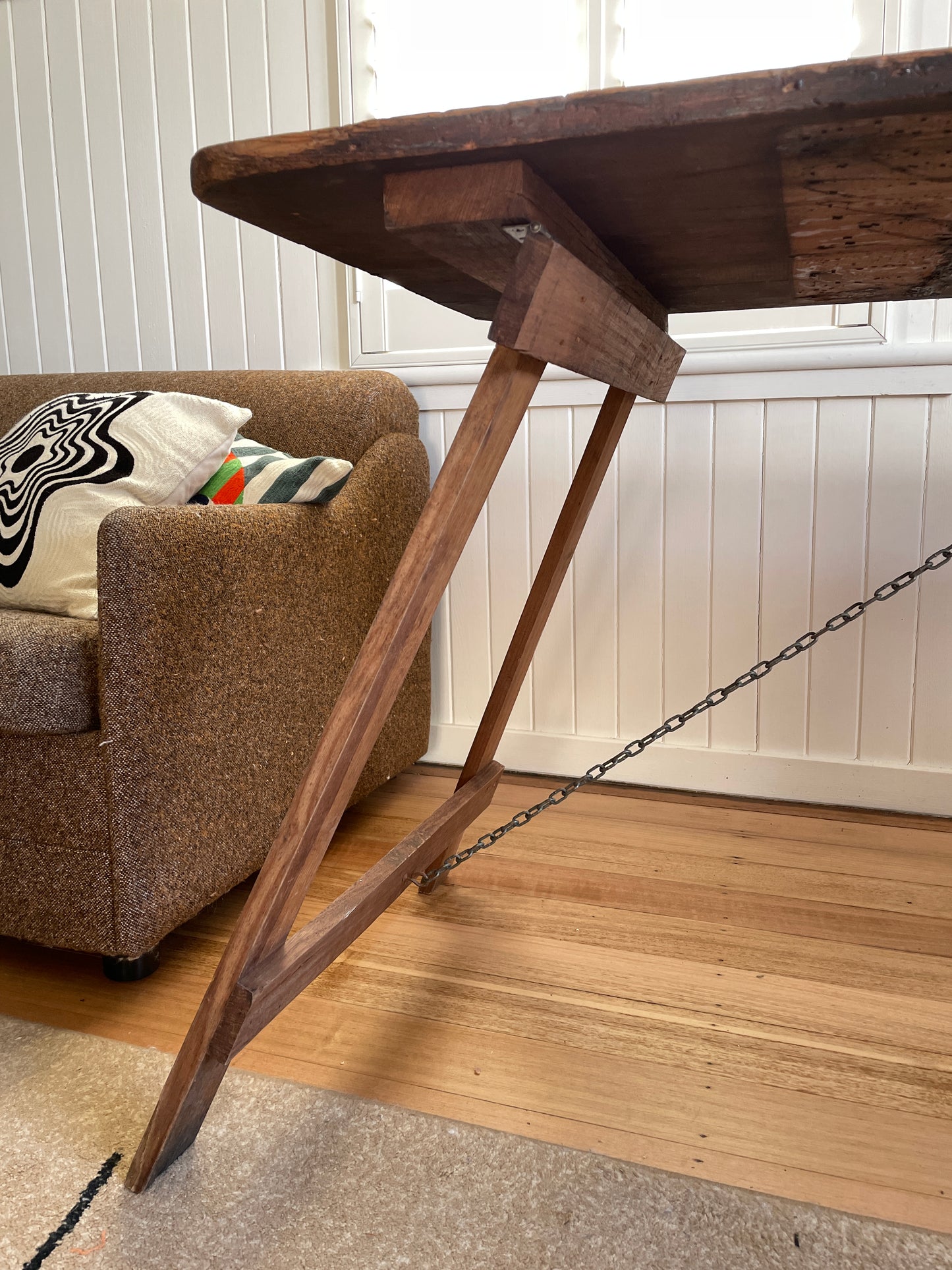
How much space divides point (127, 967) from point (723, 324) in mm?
1369

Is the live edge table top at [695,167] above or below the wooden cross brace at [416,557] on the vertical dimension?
above

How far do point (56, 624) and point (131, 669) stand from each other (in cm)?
15

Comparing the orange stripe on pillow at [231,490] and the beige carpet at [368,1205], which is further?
the orange stripe on pillow at [231,490]

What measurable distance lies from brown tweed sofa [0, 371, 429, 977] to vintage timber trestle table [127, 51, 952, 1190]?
276 mm

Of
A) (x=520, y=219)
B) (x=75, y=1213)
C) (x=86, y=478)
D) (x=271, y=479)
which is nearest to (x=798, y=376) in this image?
(x=271, y=479)

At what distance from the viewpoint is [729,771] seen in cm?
172

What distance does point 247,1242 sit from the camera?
0.72 metres

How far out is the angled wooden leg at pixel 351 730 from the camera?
74 cm

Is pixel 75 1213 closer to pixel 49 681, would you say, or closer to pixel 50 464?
pixel 49 681

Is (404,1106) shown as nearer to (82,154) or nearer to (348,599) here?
(348,599)

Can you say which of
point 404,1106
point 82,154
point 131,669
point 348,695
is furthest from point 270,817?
point 82,154

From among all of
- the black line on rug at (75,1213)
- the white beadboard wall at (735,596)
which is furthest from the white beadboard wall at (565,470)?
the black line on rug at (75,1213)

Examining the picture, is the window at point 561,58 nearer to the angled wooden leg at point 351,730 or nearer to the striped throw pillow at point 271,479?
the striped throw pillow at point 271,479

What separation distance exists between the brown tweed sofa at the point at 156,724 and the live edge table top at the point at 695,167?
1.25 feet
